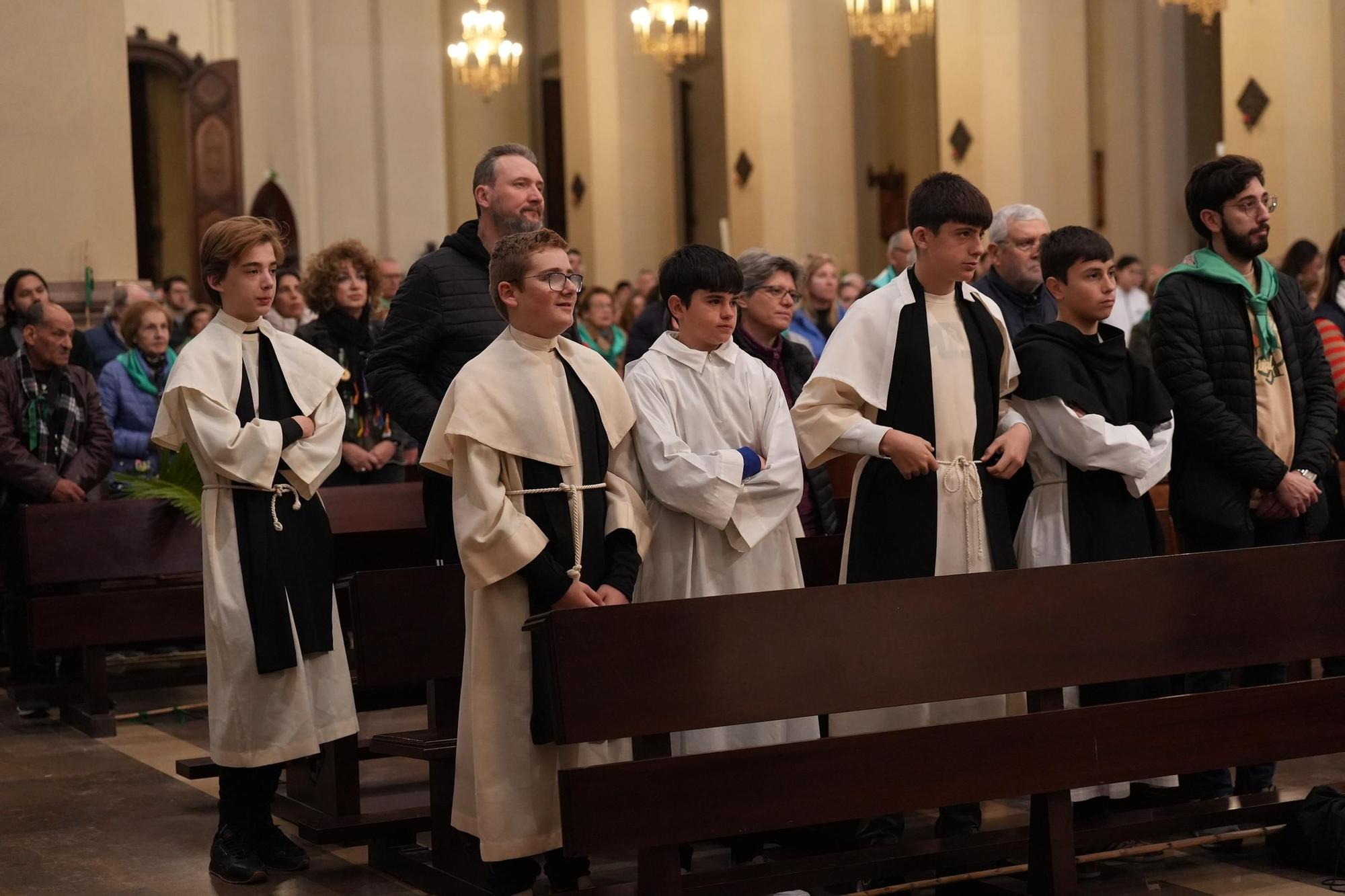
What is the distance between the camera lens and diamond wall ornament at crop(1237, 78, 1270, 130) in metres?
14.0

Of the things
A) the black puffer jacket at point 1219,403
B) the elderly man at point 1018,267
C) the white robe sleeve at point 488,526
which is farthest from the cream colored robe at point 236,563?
the black puffer jacket at point 1219,403

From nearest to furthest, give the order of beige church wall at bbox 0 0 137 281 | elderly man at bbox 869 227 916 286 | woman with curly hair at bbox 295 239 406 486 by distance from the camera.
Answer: woman with curly hair at bbox 295 239 406 486 → elderly man at bbox 869 227 916 286 → beige church wall at bbox 0 0 137 281

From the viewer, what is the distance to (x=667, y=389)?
4.52 metres

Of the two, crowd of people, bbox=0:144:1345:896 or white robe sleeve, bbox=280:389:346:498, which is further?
white robe sleeve, bbox=280:389:346:498

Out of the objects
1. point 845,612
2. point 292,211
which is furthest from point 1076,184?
point 845,612

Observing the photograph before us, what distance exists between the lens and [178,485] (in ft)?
22.5

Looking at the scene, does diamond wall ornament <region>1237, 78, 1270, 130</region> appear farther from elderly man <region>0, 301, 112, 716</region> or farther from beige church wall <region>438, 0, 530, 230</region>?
beige church wall <region>438, 0, 530, 230</region>

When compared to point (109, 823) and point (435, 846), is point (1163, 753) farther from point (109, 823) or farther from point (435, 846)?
point (109, 823)

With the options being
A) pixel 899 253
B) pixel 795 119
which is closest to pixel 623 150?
pixel 795 119

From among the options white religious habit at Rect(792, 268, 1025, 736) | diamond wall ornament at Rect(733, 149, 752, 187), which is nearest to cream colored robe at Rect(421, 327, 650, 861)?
white religious habit at Rect(792, 268, 1025, 736)

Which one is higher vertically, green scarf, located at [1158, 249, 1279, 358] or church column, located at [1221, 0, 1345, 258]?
church column, located at [1221, 0, 1345, 258]

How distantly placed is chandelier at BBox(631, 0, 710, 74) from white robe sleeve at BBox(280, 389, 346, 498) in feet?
37.9

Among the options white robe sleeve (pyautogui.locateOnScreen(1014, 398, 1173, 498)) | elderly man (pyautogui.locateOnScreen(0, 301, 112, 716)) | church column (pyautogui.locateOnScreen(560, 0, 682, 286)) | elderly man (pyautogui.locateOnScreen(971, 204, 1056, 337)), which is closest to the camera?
white robe sleeve (pyautogui.locateOnScreen(1014, 398, 1173, 498))

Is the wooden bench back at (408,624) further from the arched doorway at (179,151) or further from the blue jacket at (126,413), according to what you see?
the arched doorway at (179,151)
